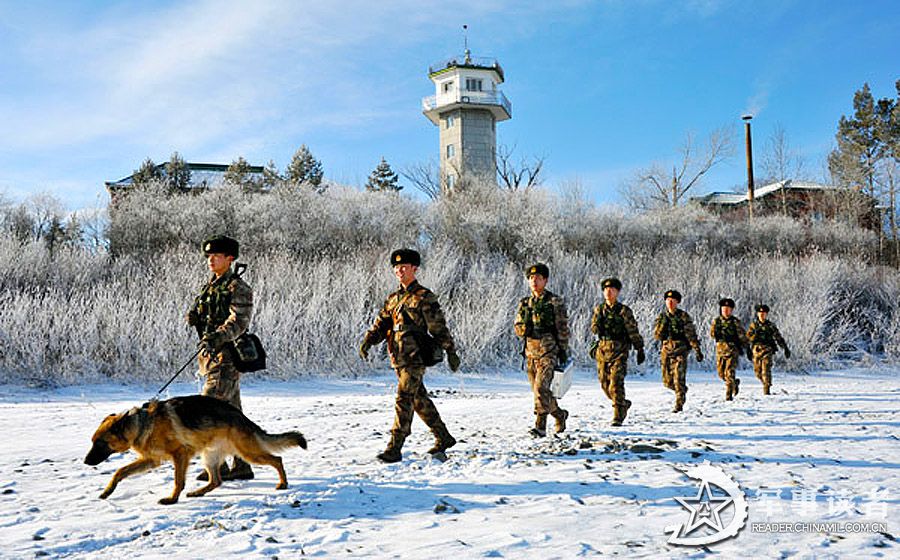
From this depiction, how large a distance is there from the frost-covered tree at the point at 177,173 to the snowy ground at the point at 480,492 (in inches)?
1176

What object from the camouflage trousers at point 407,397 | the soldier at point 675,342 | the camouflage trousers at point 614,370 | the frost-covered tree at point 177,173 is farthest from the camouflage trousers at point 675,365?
the frost-covered tree at point 177,173

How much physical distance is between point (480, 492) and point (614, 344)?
4.35 metres

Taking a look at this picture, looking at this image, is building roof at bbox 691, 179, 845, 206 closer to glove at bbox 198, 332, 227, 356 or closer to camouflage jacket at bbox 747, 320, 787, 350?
camouflage jacket at bbox 747, 320, 787, 350

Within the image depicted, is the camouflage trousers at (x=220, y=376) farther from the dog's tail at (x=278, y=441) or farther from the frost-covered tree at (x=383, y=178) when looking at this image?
the frost-covered tree at (x=383, y=178)

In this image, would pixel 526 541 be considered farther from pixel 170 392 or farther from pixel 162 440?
pixel 170 392

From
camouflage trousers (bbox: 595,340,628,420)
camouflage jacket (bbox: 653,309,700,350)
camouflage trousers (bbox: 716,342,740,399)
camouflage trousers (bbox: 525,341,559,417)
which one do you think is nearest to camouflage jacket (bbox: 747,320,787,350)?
camouflage trousers (bbox: 716,342,740,399)

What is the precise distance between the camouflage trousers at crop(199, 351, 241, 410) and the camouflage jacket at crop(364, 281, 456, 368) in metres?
1.33

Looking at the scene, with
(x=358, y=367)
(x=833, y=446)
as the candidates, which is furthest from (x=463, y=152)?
(x=833, y=446)

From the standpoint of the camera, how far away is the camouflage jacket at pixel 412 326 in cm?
598

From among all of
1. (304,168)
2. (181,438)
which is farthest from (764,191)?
(181,438)

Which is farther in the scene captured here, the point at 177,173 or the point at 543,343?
the point at 177,173

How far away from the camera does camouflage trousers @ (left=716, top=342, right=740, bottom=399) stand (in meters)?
11.3

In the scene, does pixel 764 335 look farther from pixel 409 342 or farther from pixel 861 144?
pixel 861 144

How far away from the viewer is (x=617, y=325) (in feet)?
28.6
